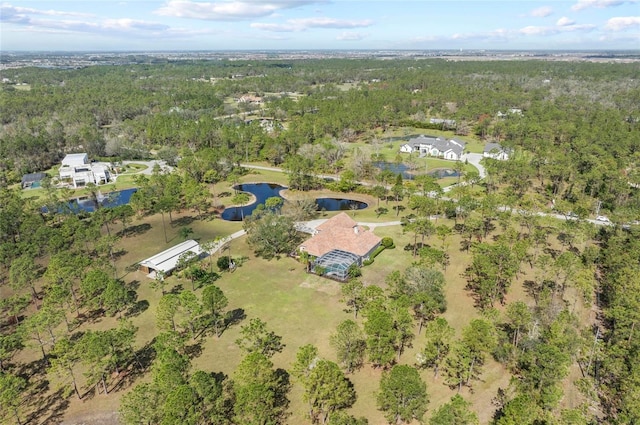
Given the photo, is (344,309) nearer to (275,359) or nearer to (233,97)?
(275,359)

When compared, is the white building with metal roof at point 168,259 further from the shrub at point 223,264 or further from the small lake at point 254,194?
the small lake at point 254,194

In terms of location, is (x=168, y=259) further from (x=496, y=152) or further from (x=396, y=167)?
(x=496, y=152)

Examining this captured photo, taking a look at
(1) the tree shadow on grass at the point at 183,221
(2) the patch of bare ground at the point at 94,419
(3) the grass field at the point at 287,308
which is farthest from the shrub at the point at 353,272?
(1) the tree shadow on grass at the point at 183,221

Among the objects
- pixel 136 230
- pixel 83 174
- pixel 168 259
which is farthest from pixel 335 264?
pixel 83 174

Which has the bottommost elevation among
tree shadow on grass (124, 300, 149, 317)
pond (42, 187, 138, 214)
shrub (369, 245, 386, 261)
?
pond (42, 187, 138, 214)

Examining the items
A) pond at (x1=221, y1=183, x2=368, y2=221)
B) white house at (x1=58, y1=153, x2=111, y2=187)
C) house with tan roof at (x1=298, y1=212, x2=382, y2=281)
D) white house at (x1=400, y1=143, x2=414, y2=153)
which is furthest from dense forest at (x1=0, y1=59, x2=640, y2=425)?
white house at (x1=400, y1=143, x2=414, y2=153)

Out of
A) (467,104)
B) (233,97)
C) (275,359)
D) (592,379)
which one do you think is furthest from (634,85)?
(275,359)

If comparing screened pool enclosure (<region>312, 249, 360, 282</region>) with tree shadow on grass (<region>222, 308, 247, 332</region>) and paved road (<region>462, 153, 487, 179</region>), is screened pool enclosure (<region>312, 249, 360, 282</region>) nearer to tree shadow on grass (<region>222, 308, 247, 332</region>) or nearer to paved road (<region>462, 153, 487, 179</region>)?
tree shadow on grass (<region>222, 308, 247, 332</region>)
